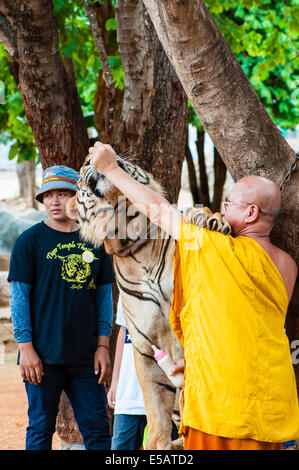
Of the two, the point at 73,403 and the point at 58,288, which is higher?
the point at 58,288

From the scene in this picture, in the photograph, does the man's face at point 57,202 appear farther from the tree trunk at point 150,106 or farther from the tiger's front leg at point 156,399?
the tiger's front leg at point 156,399

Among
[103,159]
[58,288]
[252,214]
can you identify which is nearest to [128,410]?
[58,288]

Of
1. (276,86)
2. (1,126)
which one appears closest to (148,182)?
(1,126)

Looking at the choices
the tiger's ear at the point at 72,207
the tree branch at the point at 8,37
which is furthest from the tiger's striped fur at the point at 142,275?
the tree branch at the point at 8,37

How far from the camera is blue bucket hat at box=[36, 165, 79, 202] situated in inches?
156

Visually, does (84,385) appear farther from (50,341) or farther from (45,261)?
(45,261)

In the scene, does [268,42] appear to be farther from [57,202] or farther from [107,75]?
[57,202]

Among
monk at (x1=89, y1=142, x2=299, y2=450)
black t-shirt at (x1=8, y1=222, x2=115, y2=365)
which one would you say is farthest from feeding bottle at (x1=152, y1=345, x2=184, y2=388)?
black t-shirt at (x1=8, y1=222, x2=115, y2=365)

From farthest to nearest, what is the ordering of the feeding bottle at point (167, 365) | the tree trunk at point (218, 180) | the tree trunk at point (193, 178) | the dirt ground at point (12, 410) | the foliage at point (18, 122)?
the tree trunk at point (193, 178) → the tree trunk at point (218, 180) → the foliage at point (18, 122) → the dirt ground at point (12, 410) → the feeding bottle at point (167, 365)

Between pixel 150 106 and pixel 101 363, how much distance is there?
7.60 feet

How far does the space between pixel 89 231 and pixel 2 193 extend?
29985 millimetres

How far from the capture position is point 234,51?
9.15 metres

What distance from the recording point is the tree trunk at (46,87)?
4926mm

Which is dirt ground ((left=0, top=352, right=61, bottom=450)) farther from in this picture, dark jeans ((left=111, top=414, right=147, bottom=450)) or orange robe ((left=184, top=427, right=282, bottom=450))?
orange robe ((left=184, top=427, right=282, bottom=450))
